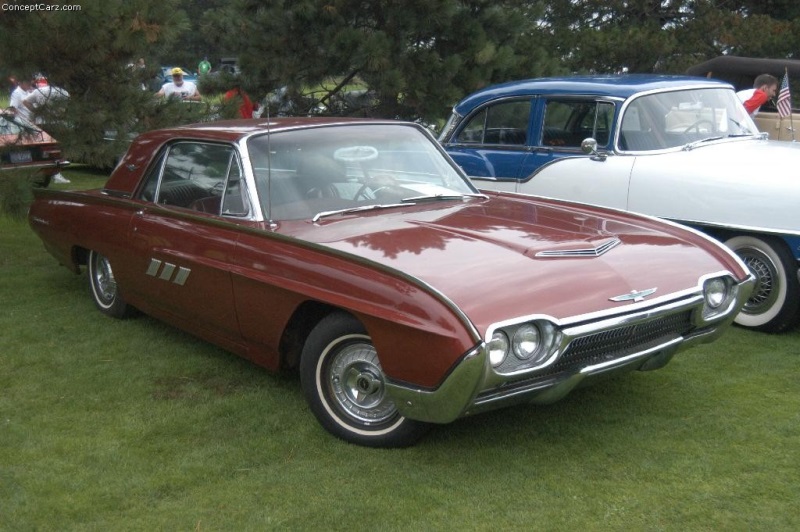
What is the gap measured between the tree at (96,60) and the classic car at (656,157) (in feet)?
8.75

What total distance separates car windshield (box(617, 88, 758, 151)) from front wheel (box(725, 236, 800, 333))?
1093mm

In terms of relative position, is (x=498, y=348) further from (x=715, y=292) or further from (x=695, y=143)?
(x=695, y=143)

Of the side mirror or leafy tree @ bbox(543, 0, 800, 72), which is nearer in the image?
the side mirror

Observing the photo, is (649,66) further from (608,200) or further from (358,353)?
(358,353)

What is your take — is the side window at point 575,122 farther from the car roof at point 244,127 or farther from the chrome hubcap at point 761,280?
the car roof at point 244,127

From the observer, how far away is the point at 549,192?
22.4ft

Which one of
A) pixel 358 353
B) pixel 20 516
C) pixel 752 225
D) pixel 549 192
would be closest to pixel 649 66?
pixel 549 192

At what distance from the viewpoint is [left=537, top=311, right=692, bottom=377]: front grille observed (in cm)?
361

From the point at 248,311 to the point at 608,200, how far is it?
10.5ft

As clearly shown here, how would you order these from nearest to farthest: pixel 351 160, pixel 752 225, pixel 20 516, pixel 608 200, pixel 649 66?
pixel 20 516
pixel 351 160
pixel 752 225
pixel 608 200
pixel 649 66

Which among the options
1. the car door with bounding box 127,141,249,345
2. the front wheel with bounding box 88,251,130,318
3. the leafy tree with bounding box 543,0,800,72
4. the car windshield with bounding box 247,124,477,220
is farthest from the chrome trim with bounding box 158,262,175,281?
the leafy tree with bounding box 543,0,800,72

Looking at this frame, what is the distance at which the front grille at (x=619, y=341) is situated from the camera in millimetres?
3609

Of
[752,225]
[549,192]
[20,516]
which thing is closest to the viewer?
[20,516]

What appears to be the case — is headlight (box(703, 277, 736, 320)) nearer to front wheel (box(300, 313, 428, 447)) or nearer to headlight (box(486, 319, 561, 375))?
headlight (box(486, 319, 561, 375))
